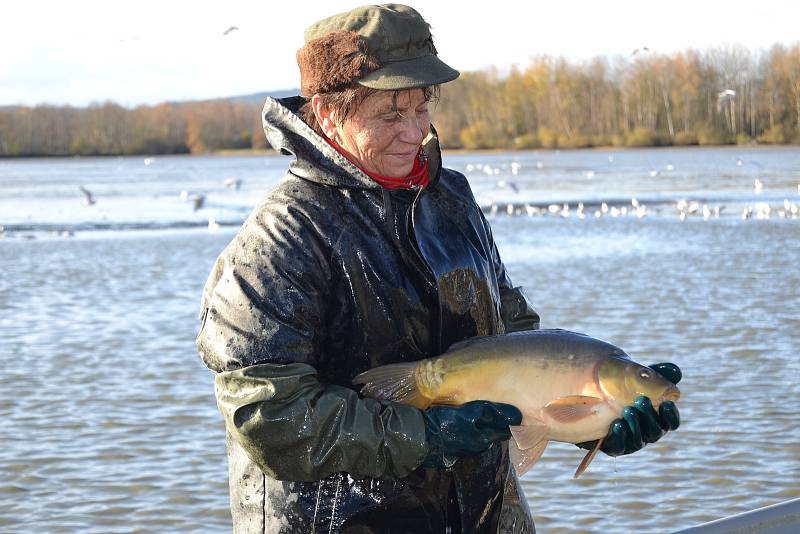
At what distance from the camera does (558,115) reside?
3915 inches

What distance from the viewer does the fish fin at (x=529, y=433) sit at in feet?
9.77

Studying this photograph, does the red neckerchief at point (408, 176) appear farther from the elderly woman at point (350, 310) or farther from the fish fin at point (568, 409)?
the fish fin at point (568, 409)

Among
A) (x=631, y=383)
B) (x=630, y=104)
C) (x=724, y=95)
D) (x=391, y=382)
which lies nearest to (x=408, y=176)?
(x=391, y=382)

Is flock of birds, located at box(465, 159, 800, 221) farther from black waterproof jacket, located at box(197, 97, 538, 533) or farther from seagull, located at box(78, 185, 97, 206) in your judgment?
black waterproof jacket, located at box(197, 97, 538, 533)

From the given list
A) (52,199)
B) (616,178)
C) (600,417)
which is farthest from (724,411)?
(616,178)

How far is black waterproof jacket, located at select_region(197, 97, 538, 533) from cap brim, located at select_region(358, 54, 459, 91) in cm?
22

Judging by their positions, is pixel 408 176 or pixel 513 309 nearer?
pixel 408 176

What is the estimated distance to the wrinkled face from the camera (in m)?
2.98

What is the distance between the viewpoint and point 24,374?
10.9 meters

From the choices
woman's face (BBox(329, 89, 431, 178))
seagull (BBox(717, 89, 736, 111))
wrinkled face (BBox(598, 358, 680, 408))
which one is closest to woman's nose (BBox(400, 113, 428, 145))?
woman's face (BBox(329, 89, 431, 178))

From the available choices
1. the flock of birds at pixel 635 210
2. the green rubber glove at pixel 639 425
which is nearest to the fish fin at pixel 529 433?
the green rubber glove at pixel 639 425

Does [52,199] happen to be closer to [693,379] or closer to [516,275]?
[516,275]

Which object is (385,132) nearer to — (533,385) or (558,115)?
(533,385)

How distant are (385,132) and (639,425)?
100cm
